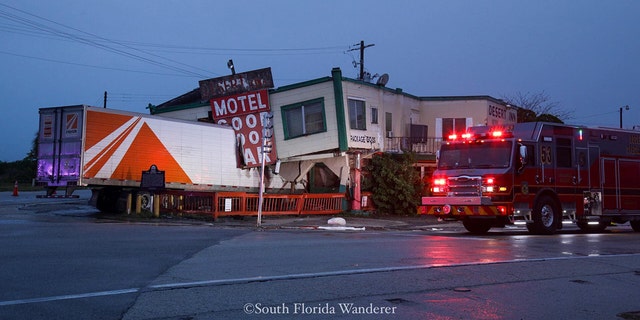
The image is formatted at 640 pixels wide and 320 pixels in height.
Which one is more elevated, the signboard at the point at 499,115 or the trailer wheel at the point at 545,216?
the signboard at the point at 499,115

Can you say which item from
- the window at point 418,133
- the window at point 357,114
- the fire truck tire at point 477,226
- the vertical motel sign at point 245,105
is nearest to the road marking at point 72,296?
the fire truck tire at point 477,226

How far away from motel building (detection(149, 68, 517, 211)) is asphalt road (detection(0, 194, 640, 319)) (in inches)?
Answer: 491

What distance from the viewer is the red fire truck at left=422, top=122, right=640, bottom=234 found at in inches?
647

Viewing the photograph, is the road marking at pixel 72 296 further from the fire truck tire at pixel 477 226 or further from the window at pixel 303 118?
the window at pixel 303 118

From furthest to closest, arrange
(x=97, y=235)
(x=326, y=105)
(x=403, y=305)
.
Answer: (x=326, y=105), (x=97, y=235), (x=403, y=305)

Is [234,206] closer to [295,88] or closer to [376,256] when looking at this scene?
[295,88]

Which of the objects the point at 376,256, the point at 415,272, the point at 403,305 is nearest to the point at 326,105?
the point at 376,256

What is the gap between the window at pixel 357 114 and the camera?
26.2 metres

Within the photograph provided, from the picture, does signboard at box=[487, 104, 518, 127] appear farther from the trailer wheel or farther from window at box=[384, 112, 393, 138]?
the trailer wheel

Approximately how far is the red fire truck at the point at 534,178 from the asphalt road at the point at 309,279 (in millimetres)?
2487

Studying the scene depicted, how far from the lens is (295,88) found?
26812 mm

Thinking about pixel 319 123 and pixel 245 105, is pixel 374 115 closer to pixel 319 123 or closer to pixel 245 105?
pixel 319 123

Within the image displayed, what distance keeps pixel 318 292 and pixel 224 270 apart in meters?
2.15

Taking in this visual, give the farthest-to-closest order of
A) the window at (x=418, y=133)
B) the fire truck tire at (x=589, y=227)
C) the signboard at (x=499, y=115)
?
the signboard at (x=499, y=115) → the window at (x=418, y=133) → the fire truck tire at (x=589, y=227)
